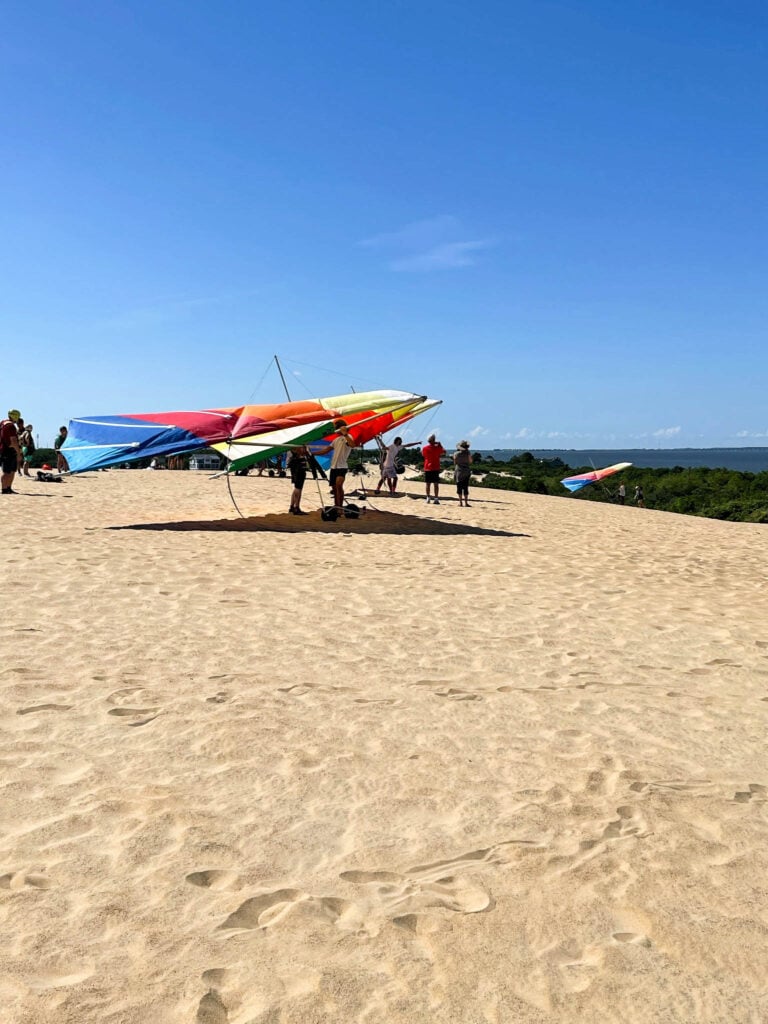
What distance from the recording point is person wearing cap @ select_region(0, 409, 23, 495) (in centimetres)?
1636

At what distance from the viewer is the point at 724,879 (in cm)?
319

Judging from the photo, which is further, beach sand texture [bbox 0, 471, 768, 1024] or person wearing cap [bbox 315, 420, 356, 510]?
person wearing cap [bbox 315, 420, 356, 510]

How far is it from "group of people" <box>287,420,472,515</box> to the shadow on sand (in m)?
0.50

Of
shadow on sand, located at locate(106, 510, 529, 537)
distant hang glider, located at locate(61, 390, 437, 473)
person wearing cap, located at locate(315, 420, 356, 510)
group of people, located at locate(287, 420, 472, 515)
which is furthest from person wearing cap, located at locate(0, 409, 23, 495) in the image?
person wearing cap, located at locate(315, 420, 356, 510)

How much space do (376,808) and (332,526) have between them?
10.8 meters

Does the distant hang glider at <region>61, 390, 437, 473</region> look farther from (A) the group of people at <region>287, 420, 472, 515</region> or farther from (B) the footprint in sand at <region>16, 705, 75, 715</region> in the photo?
(B) the footprint in sand at <region>16, 705, 75, 715</region>

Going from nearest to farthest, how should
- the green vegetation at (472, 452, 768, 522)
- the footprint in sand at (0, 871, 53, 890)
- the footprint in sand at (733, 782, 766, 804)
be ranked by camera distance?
the footprint in sand at (0, 871, 53, 890)
the footprint in sand at (733, 782, 766, 804)
the green vegetation at (472, 452, 768, 522)

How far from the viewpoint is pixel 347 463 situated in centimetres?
1448

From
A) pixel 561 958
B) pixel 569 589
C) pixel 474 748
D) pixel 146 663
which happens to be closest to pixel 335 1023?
pixel 561 958

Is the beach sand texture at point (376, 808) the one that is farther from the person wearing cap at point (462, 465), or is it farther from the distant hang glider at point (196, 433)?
the person wearing cap at point (462, 465)

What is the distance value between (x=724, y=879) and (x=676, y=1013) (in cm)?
85

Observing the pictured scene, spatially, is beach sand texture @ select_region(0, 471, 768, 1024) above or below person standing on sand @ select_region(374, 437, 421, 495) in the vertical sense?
below

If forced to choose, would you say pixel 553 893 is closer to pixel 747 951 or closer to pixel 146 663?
pixel 747 951

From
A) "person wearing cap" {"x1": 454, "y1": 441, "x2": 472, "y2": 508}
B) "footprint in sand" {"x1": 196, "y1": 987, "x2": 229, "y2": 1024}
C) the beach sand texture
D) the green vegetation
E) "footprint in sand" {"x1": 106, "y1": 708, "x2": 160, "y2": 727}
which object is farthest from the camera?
the green vegetation
